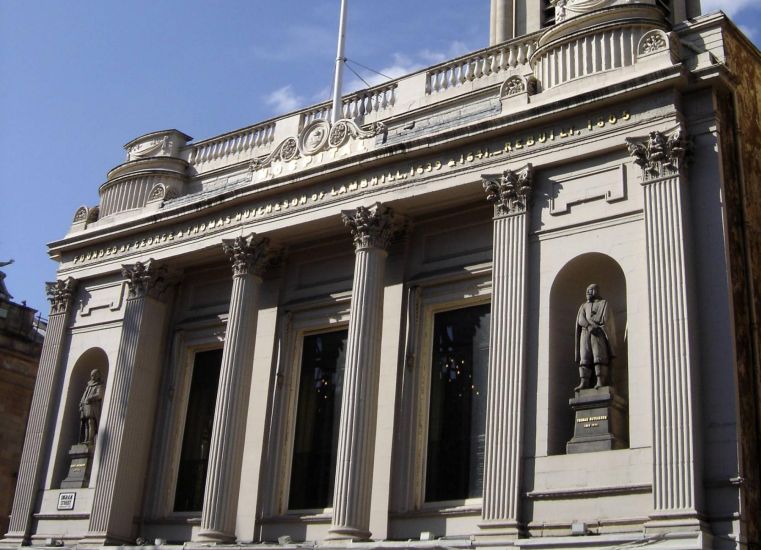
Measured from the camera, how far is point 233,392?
23.2 m

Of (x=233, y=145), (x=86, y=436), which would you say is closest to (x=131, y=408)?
(x=86, y=436)

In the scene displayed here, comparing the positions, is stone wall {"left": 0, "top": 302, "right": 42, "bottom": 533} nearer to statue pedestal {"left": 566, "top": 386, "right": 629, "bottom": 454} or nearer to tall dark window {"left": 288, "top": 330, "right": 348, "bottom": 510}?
tall dark window {"left": 288, "top": 330, "right": 348, "bottom": 510}

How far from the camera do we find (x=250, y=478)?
76.3 feet

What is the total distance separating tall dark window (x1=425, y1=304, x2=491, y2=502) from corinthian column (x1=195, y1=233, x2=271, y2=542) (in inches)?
174

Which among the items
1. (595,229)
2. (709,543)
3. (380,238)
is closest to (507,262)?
(595,229)

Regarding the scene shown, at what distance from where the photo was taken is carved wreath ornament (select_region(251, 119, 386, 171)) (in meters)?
23.7

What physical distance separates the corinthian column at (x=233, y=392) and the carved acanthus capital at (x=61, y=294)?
19.5 feet

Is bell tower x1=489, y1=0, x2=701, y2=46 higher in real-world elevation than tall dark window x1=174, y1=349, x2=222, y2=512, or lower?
higher

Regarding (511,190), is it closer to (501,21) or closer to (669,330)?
(669,330)

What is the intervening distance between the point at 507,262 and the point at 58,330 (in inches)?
546

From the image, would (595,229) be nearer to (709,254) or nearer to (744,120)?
(709,254)

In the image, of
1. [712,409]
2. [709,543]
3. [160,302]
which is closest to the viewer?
[709,543]

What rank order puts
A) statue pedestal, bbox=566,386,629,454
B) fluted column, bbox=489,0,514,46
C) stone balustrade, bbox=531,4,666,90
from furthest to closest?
fluted column, bbox=489,0,514,46 < stone balustrade, bbox=531,4,666,90 < statue pedestal, bbox=566,386,629,454

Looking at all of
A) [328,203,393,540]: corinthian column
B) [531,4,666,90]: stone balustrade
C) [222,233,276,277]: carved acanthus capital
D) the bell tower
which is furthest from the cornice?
A: the bell tower
